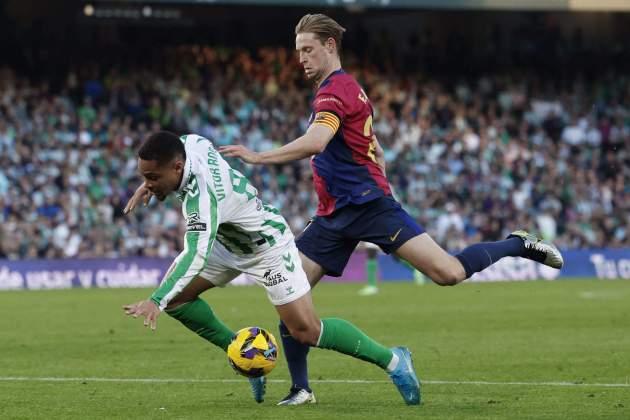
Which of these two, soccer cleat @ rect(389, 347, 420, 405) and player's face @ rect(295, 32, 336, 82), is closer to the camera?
soccer cleat @ rect(389, 347, 420, 405)

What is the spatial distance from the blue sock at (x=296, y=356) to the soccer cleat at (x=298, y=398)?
31mm

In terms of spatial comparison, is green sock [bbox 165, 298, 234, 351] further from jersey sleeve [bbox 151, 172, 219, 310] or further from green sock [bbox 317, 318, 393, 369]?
jersey sleeve [bbox 151, 172, 219, 310]

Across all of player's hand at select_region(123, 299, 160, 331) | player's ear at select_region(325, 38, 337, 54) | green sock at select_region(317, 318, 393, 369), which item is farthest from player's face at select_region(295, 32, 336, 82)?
player's hand at select_region(123, 299, 160, 331)

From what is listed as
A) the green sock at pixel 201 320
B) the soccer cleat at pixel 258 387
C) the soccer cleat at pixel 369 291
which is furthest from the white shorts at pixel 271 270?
the soccer cleat at pixel 369 291

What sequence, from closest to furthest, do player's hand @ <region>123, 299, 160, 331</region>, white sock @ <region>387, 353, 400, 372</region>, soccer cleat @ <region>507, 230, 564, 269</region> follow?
player's hand @ <region>123, 299, 160, 331</region>
white sock @ <region>387, 353, 400, 372</region>
soccer cleat @ <region>507, 230, 564, 269</region>

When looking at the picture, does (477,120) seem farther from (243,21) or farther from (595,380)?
(595,380)

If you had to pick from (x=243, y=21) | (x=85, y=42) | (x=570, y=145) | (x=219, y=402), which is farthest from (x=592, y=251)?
(x=219, y=402)

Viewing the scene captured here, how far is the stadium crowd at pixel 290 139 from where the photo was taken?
1099 inches

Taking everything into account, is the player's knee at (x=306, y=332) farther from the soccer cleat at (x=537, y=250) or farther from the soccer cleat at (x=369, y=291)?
the soccer cleat at (x=369, y=291)

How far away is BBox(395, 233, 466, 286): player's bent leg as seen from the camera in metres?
8.26

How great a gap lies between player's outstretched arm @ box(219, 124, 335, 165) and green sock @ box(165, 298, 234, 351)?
136cm

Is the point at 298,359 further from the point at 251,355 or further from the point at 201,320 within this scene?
the point at 201,320

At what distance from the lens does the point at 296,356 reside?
8500 mm

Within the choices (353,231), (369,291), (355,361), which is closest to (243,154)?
(353,231)
